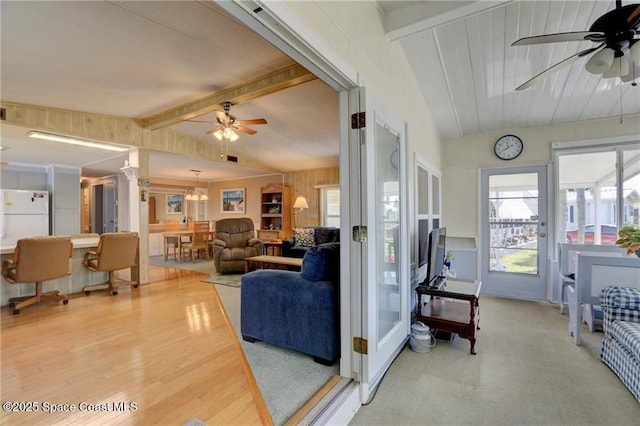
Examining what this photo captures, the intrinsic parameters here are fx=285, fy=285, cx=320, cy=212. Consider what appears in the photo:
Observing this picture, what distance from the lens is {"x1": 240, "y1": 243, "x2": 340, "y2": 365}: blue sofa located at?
6.99 ft

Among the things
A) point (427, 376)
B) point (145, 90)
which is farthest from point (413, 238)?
point (145, 90)

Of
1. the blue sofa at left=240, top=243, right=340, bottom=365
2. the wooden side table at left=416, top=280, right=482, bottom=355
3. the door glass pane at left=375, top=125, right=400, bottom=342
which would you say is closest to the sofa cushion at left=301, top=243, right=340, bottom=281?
the blue sofa at left=240, top=243, right=340, bottom=365

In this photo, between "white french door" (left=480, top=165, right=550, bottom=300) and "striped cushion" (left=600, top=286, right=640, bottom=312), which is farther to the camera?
"white french door" (left=480, top=165, right=550, bottom=300)

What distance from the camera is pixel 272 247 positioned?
21.0 feet

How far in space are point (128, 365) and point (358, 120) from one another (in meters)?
2.48

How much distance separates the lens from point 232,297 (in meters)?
3.94

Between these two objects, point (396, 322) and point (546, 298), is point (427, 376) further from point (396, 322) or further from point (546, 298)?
point (546, 298)

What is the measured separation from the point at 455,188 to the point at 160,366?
4495 millimetres

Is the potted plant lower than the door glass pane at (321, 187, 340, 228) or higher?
lower

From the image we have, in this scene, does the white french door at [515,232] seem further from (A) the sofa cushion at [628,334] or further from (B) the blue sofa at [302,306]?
(B) the blue sofa at [302,306]

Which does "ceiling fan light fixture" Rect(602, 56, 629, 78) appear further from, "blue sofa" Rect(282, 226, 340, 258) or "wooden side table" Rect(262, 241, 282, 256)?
"wooden side table" Rect(262, 241, 282, 256)

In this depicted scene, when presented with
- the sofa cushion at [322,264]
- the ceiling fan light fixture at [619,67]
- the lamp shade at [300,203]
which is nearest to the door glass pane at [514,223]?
the ceiling fan light fixture at [619,67]

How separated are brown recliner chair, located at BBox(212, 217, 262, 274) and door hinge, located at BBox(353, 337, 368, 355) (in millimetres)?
4022

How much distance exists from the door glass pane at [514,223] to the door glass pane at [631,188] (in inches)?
34.4
